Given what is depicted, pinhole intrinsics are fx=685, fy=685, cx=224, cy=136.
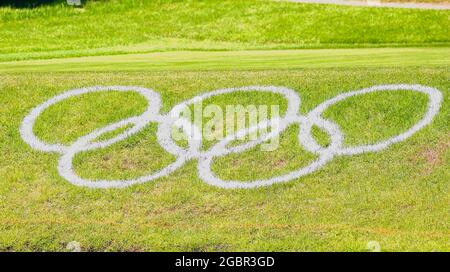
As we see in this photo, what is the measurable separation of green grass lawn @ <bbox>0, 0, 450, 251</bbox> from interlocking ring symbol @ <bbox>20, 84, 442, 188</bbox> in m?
0.12

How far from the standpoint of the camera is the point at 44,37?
2386cm

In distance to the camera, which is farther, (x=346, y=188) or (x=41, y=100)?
(x=41, y=100)

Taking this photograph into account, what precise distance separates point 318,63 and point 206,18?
13.4 meters

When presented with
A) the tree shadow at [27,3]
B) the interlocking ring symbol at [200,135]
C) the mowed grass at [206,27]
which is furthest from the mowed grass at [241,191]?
the tree shadow at [27,3]

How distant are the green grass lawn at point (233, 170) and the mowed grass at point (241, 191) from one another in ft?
0.07

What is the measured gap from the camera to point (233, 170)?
32.8ft

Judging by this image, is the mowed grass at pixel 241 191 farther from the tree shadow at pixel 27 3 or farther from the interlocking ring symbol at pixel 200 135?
the tree shadow at pixel 27 3

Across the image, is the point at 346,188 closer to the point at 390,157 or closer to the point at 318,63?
the point at 390,157

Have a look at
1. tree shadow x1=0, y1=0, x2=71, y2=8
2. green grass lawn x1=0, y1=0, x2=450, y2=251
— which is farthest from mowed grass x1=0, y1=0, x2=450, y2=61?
green grass lawn x1=0, y1=0, x2=450, y2=251

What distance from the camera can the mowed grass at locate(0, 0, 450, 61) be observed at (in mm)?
21250

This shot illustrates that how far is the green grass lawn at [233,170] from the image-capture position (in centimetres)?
866

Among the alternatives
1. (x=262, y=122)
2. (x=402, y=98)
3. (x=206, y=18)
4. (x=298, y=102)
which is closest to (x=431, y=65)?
(x=402, y=98)
